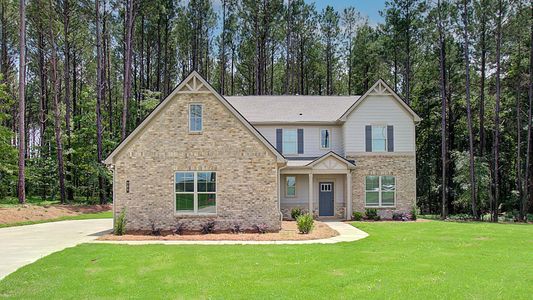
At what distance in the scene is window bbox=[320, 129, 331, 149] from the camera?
91.1 feet

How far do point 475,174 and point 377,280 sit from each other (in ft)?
76.6

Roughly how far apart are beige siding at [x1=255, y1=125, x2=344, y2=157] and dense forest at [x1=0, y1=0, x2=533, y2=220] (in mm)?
7878

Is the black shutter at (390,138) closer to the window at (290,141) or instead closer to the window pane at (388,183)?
the window pane at (388,183)

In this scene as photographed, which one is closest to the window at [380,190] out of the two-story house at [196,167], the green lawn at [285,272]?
the two-story house at [196,167]

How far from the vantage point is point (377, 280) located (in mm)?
10070

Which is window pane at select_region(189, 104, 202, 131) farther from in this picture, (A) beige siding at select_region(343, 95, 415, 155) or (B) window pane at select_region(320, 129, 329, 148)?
(A) beige siding at select_region(343, 95, 415, 155)

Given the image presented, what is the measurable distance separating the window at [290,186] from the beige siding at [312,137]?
1566mm

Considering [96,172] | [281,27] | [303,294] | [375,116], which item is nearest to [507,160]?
[375,116]

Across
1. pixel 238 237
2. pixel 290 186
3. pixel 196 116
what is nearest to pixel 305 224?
pixel 238 237

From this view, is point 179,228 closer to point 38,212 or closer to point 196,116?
point 196,116

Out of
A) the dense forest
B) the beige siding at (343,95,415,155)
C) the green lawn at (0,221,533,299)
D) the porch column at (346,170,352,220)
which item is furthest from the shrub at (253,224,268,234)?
the dense forest

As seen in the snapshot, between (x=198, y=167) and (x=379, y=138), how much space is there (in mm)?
12261

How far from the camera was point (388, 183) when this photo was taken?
27.0 meters

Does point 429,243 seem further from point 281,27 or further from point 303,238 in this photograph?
point 281,27
